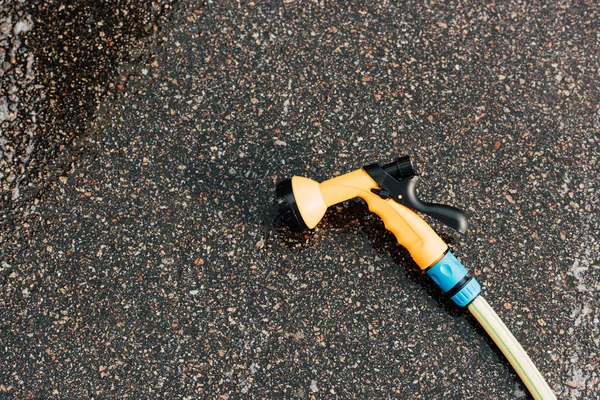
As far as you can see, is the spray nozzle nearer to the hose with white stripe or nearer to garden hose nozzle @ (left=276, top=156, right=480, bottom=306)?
garden hose nozzle @ (left=276, top=156, right=480, bottom=306)

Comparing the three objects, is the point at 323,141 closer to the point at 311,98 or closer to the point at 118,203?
the point at 311,98

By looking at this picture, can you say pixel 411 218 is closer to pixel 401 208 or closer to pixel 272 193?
pixel 401 208

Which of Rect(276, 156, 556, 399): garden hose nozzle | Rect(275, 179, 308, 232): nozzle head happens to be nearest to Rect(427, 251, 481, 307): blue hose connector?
Rect(276, 156, 556, 399): garden hose nozzle

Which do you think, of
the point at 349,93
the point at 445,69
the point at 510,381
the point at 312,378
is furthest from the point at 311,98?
the point at 510,381

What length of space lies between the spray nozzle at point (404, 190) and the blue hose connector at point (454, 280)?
80mm

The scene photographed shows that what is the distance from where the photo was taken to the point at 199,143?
1476mm

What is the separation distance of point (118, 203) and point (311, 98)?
56cm

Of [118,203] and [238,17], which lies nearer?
[118,203]

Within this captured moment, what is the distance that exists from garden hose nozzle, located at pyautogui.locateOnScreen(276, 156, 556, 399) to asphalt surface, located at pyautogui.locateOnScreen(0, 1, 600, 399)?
8 cm

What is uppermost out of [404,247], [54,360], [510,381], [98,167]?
[98,167]

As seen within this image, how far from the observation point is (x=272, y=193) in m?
1.45

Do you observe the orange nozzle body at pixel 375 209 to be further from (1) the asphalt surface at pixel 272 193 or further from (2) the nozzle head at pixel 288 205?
(1) the asphalt surface at pixel 272 193

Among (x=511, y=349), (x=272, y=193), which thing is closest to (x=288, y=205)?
(x=272, y=193)

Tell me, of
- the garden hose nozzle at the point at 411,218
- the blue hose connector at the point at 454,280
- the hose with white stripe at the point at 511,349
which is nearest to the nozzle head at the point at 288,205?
the garden hose nozzle at the point at 411,218
